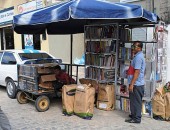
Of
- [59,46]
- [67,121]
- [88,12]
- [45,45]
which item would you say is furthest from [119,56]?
[45,45]

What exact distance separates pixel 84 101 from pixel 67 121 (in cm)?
61

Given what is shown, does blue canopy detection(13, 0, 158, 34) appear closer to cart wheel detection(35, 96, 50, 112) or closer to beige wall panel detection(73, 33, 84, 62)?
cart wheel detection(35, 96, 50, 112)

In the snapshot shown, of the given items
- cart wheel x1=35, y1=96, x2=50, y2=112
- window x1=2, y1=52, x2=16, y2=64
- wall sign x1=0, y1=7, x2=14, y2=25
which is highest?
wall sign x1=0, y1=7, x2=14, y2=25

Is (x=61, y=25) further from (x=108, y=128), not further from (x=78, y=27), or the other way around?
(x=108, y=128)

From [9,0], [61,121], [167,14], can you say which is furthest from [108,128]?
[9,0]

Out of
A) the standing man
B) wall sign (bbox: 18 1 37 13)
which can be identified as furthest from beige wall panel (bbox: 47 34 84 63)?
the standing man

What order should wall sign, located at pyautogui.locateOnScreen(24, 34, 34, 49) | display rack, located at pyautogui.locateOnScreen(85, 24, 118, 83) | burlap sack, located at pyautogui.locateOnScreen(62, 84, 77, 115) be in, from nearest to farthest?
1. burlap sack, located at pyautogui.locateOnScreen(62, 84, 77, 115)
2. display rack, located at pyautogui.locateOnScreen(85, 24, 118, 83)
3. wall sign, located at pyautogui.locateOnScreen(24, 34, 34, 49)

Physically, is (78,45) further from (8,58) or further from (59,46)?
(8,58)

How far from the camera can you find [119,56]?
24.9 ft

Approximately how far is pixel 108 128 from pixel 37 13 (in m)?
3.22

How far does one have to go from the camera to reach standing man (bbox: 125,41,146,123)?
6297mm

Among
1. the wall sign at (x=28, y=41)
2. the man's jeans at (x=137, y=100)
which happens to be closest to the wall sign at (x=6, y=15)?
the wall sign at (x=28, y=41)

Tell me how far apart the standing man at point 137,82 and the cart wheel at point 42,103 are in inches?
90.7

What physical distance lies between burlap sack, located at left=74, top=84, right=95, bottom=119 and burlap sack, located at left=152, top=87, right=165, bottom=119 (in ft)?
4.89
